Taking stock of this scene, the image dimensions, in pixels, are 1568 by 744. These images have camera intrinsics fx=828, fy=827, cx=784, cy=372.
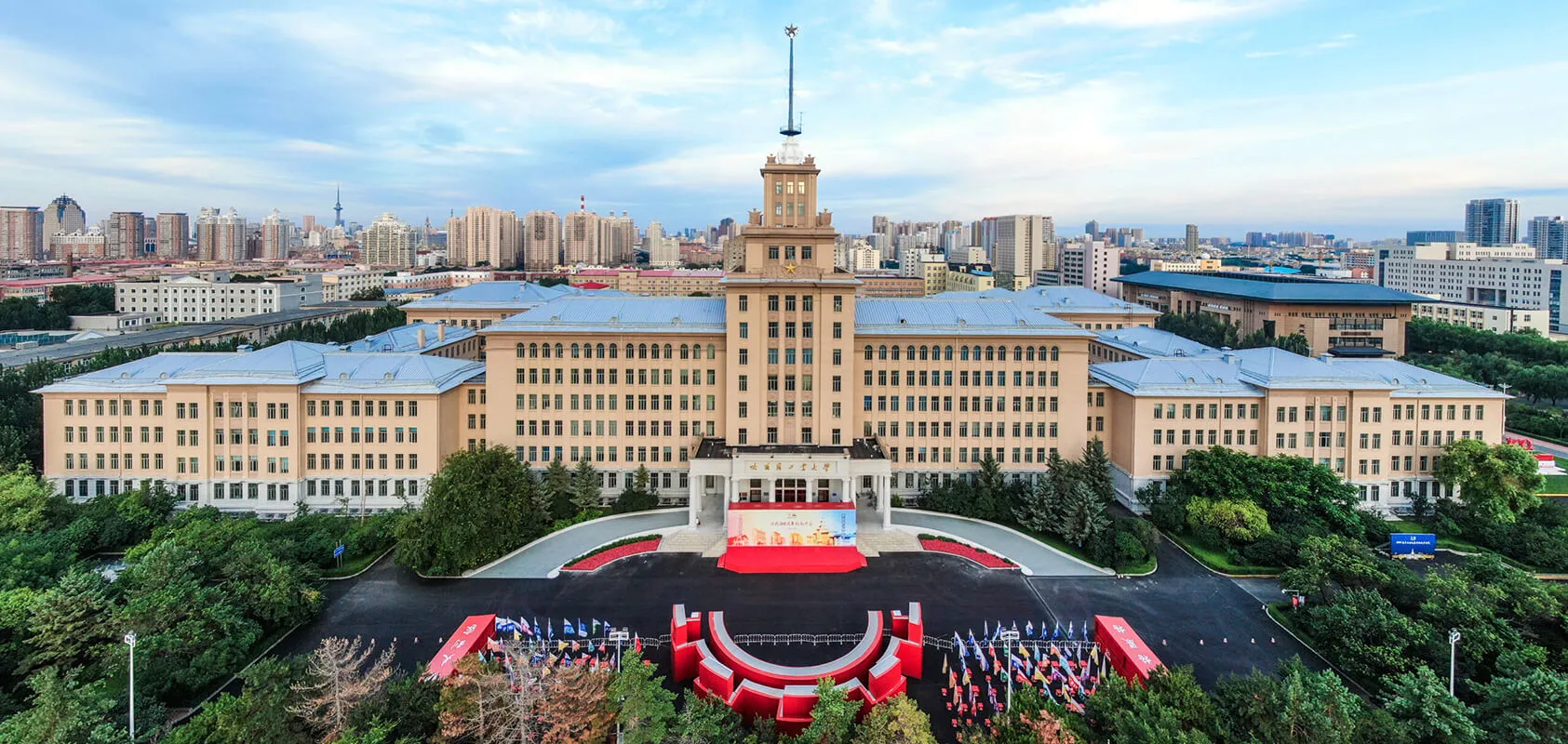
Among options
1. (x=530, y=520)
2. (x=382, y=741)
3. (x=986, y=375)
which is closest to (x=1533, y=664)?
(x=986, y=375)

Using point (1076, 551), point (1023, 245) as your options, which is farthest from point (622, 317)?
point (1023, 245)

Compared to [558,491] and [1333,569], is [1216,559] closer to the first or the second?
[1333,569]

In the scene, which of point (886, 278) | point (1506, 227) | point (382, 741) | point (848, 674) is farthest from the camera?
point (1506, 227)

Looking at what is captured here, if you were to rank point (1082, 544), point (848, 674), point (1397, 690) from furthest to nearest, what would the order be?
point (1082, 544)
point (848, 674)
point (1397, 690)

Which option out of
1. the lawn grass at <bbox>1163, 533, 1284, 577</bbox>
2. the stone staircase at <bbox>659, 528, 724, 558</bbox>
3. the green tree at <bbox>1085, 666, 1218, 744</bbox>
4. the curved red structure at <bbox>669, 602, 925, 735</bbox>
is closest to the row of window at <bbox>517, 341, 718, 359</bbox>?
the stone staircase at <bbox>659, 528, 724, 558</bbox>

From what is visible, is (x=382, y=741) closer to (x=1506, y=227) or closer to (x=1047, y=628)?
(x=1047, y=628)

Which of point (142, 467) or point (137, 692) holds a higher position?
point (142, 467)

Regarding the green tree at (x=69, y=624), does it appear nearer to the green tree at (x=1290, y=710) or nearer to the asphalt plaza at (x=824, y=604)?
the asphalt plaza at (x=824, y=604)

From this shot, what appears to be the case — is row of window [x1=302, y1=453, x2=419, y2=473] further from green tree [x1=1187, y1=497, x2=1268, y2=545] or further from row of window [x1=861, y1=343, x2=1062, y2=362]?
green tree [x1=1187, y1=497, x2=1268, y2=545]
